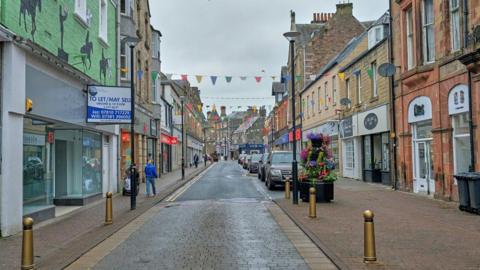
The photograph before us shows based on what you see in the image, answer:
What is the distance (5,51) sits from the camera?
32.5ft

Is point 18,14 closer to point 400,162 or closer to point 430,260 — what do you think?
point 430,260

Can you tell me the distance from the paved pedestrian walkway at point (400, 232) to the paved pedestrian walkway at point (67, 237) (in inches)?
171

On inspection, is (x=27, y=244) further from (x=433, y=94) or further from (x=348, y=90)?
Answer: (x=348, y=90)

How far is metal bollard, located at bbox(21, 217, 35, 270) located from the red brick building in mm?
12188

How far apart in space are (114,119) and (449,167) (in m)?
11.2

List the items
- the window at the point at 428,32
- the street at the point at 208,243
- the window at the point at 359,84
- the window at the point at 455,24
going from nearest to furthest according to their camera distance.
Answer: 1. the street at the point at 208,243
2. the window at the point at 455,24
3. the window at the point at 428,32
4. the window at the point at 359,84

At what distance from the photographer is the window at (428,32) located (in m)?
17.1

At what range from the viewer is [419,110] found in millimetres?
17719

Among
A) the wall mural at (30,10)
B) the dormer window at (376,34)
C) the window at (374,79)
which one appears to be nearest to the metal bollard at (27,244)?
the wall mural at (30,10)

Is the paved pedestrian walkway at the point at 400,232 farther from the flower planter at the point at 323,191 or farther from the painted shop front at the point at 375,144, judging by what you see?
the painted shop front at the point at 375,144

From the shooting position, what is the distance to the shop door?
17391 millimetres

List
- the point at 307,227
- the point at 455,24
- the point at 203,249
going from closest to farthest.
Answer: the point at 203,249 → the point at 307,227 → the point at 455,24

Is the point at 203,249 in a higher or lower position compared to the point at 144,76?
lower

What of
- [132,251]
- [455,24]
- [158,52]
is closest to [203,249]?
[132,251]
